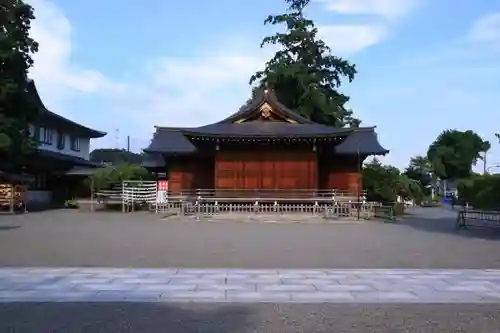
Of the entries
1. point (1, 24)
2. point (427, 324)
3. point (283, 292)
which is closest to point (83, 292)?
point (283, 292)

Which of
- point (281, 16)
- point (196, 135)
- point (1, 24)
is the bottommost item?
point (196, 135)

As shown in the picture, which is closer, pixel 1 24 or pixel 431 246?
pixel 431 246

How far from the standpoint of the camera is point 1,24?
29516mm

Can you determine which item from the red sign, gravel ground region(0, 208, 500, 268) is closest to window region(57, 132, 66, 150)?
the red sign

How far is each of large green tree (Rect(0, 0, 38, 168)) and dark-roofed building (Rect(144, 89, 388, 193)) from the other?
765 centimetres

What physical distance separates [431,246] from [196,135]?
17266 millimetres

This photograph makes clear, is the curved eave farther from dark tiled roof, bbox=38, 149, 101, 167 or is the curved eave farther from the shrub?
dark tiled roof, bbox=38, 149, 101, 167

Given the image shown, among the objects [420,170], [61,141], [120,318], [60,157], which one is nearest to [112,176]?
[60,157]

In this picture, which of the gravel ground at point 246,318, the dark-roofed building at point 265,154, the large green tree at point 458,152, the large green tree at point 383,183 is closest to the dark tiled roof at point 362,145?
the dark-roofed building at point 265,154

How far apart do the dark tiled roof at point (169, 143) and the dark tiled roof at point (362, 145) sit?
9.29 metres

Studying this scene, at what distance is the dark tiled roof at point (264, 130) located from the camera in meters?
29.0

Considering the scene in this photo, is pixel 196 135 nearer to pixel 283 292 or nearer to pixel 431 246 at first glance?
pixel 431 246

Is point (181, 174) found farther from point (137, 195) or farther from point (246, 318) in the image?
point (246, 318)

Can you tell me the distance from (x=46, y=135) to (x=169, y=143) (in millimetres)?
13403
